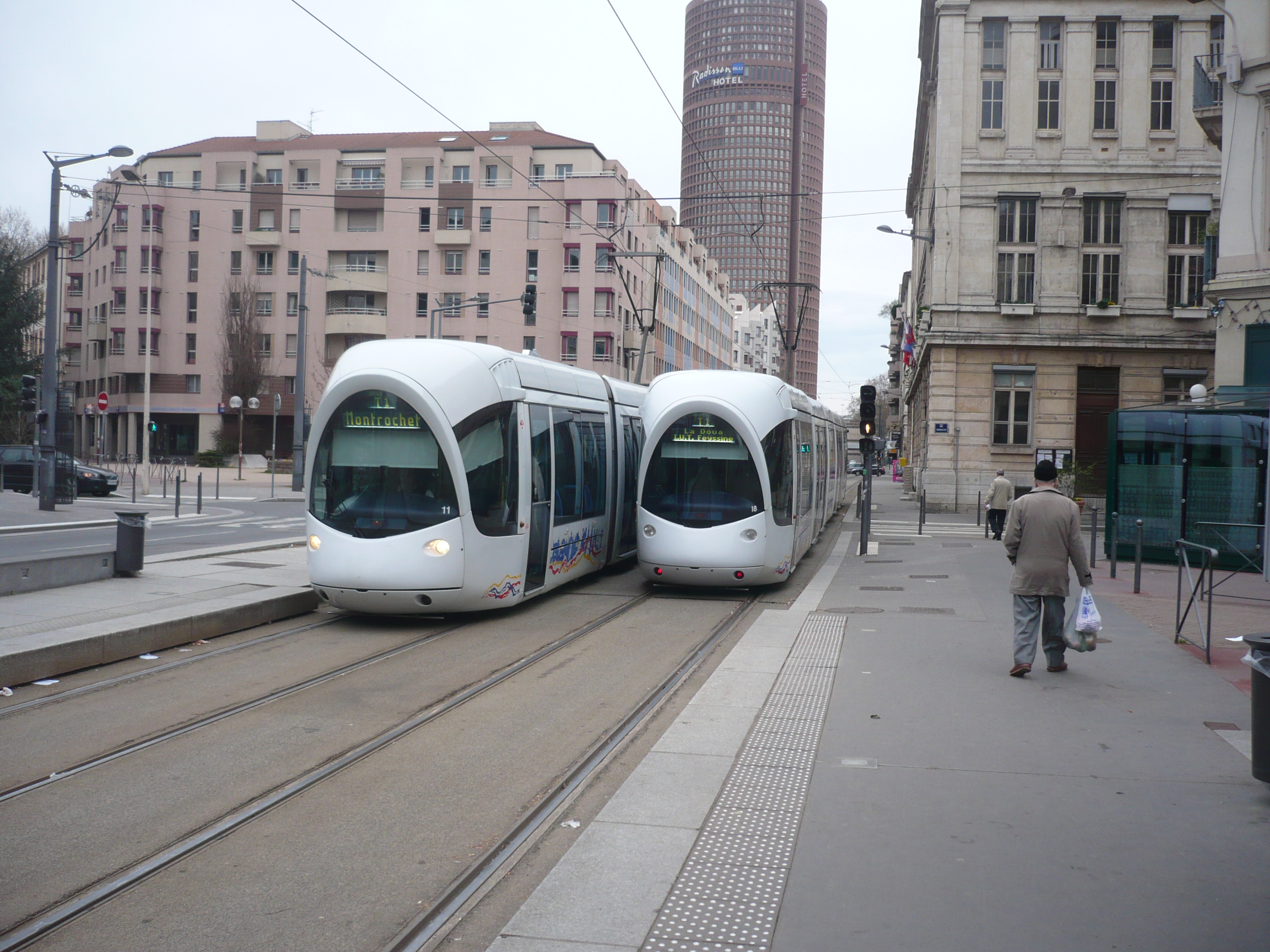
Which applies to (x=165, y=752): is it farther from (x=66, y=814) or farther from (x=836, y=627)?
(x=836, y=627)

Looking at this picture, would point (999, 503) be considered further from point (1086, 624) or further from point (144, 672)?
point (144, 672)

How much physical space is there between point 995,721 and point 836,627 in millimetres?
4289

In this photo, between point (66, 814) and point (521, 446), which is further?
point (521, 446)

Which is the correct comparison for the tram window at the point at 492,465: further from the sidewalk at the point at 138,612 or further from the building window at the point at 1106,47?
the building window at the point at 1106,47

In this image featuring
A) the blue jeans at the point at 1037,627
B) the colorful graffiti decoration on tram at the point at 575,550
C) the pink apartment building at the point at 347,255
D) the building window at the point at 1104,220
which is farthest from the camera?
the pink apartment building at the point at 347,255

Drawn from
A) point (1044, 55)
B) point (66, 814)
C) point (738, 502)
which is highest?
point (1044, 55)

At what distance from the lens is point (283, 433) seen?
7038 centimetres

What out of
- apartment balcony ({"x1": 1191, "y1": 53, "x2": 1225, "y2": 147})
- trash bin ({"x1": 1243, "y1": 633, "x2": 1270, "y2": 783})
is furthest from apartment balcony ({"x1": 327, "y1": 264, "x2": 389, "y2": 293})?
trash bin ({"x1": 1243, "y1": 633, "x2": 1270, "y2": 783})

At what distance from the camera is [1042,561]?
352 inches

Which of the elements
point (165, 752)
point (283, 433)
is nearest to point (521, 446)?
point (165, 752)

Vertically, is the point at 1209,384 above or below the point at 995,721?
above

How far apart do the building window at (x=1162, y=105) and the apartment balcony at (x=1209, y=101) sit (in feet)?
33.0

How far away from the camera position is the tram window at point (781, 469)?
14.1 metres

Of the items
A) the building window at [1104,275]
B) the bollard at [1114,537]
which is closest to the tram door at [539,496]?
the bollard at [1114,537]
